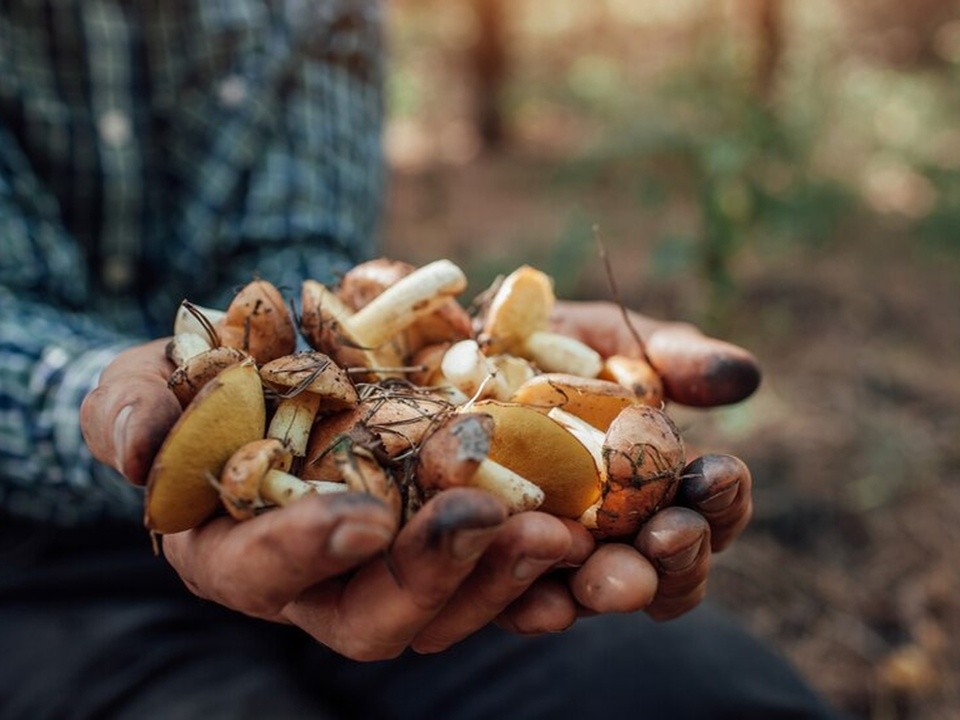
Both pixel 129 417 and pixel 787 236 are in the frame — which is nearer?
pixel 129 417

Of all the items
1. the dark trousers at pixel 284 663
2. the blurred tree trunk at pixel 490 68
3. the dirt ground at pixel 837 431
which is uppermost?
the blurred tree trunk at pixel 490 68

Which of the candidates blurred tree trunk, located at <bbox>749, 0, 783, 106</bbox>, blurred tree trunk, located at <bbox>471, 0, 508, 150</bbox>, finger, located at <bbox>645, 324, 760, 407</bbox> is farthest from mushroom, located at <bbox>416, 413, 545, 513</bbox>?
blurred tree trunk, located at <bbox>471, 0, 508, 150</bbox>

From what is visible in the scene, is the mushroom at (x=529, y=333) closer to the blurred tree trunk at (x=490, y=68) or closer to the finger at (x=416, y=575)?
the finger at (x=416, y=575)

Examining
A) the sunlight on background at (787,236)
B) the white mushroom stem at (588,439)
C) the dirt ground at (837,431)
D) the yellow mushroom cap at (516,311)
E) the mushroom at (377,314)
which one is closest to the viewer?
the white mushroom stem at (588,439)

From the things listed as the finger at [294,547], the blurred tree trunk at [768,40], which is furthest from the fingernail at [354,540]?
the blurred tree trunk at [768,40]

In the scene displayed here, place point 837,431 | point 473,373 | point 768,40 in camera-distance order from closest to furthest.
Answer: point 473,373
point 837,431
point 768,40

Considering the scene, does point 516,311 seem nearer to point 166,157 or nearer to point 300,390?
point 300,390

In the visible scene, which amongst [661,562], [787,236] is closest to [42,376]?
[661,562]
